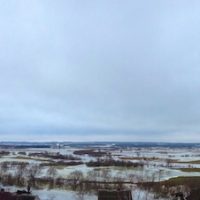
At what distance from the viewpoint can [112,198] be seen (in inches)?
1048

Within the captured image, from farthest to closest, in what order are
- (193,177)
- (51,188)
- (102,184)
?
(193,177)
(102,184)
(51,188)

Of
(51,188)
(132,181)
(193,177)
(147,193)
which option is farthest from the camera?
(193,177)

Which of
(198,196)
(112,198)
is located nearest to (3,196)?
(112,198)

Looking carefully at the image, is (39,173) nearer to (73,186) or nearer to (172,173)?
(73,186)

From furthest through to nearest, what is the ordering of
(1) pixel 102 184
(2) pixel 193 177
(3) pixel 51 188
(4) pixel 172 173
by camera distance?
1. (4) pixel 172 173
2. (2) pixel 193 177
3. (1) pixel 102 184
4. (3) pixel 51 188

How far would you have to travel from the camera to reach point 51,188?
124 ft

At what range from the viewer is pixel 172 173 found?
5188 cm

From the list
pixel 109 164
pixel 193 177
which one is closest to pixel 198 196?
pixel 193 177

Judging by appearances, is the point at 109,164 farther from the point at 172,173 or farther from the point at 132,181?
the point at 132,181

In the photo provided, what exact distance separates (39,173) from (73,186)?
11754 millimetres

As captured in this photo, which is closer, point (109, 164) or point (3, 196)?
point (3, 196)

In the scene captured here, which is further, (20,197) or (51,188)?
(51,188)

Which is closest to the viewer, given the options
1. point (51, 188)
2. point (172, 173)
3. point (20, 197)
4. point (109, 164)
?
point (20, 197)

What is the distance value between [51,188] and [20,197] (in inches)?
508
